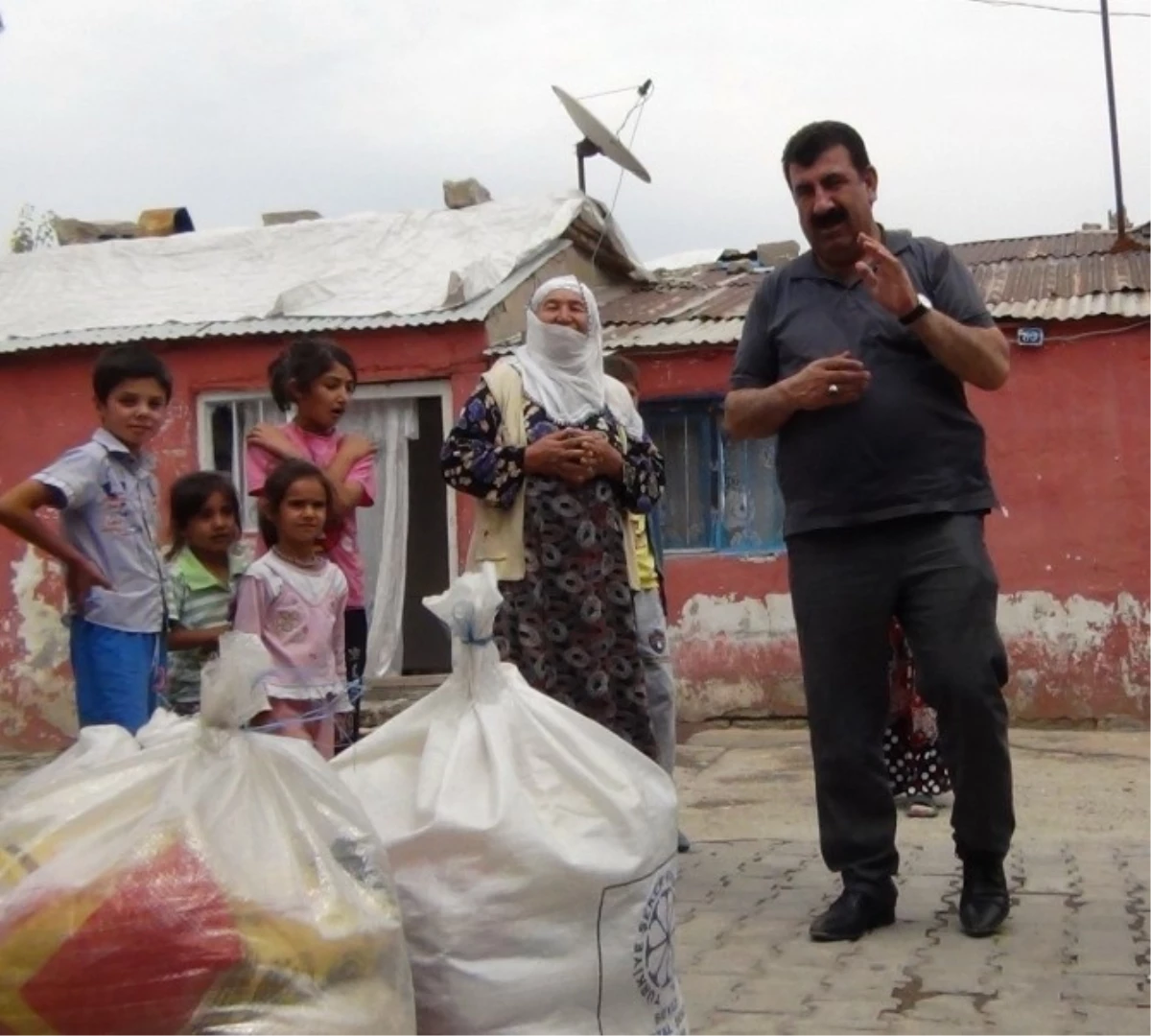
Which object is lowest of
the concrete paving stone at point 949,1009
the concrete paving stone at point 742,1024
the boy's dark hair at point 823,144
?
the concrete paving stone at point 949,1009

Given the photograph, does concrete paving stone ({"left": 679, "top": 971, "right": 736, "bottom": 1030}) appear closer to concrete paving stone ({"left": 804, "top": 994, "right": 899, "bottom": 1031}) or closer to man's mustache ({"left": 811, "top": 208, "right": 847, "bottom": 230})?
concrete paving stone ({"left": 804, "top": 994, "right": 899, "bottom": 1031})

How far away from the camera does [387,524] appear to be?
11312 mm

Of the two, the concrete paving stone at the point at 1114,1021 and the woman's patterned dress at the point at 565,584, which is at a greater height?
the woman's patterned dress at the point at 565,584

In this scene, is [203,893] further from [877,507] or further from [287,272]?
[287,272]

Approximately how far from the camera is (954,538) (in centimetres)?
384

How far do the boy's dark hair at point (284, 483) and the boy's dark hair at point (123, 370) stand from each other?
1.17ft

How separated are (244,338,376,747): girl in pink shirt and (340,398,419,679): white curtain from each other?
6449 mm

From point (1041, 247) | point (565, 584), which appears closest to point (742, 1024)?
point (565, 584)

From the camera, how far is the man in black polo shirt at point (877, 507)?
12.5 ft

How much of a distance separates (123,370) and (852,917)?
2182 mm

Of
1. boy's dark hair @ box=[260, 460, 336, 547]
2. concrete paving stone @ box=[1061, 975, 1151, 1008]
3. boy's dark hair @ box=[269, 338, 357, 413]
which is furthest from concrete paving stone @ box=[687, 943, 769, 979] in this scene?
boy's dark hair @ box=[269, 338, 357, 413]

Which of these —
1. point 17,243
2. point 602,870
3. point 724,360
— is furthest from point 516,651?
point 17,243

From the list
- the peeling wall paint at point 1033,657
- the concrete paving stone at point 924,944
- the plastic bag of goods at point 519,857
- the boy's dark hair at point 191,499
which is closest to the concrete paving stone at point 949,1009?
the concrete paving stone at point 924,944

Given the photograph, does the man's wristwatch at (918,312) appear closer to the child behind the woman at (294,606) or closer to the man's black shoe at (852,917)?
the man's black shoe at (852,917)
